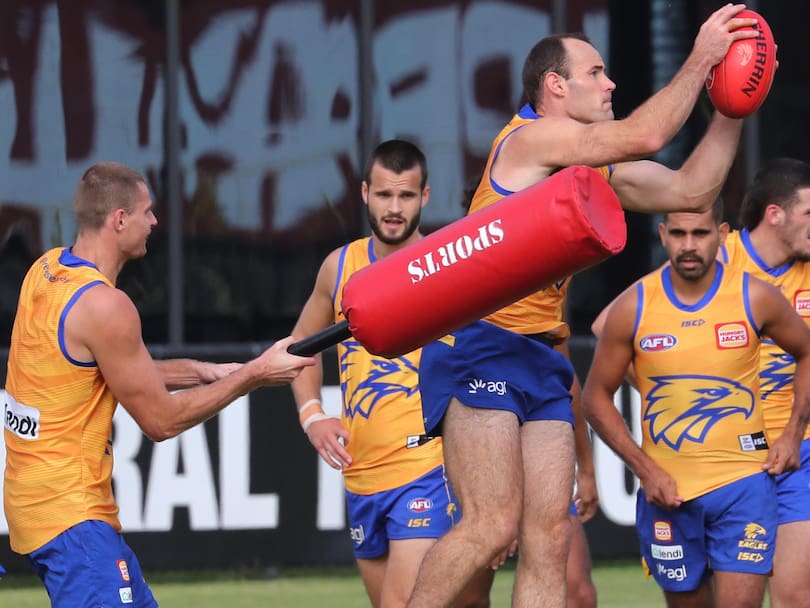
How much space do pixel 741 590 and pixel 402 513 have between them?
138 cm

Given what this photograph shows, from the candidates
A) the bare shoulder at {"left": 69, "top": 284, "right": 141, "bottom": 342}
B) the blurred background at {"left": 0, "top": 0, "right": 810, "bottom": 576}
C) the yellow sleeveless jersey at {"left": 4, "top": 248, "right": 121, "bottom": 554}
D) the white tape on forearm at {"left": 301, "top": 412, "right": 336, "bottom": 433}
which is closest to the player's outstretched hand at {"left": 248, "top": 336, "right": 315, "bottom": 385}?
the bare shoulder at {"left": 69, "top": 284, "right": 141, "bottom": 342}

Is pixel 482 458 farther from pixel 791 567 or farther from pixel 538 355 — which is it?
pixel 791 567

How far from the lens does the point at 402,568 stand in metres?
6.88

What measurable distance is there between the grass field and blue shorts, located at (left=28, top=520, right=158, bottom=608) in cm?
370

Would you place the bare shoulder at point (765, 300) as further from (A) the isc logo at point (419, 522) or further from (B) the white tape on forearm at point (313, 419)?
(B) the white tape on forearm at point (313, 419)

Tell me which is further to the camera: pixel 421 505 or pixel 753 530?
pixel 421 505

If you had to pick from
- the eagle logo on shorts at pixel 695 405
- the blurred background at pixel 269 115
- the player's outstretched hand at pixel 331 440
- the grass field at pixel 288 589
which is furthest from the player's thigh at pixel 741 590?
the blurred background at pixel 269 115

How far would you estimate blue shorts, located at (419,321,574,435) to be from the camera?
571 cm

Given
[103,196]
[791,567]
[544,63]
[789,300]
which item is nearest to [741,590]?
[791,567]

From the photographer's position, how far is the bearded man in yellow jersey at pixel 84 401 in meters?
5.61

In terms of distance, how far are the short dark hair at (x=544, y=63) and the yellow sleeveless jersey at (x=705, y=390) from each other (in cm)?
139

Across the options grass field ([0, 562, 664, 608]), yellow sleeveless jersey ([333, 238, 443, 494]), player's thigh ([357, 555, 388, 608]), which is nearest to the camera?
yellow sleeveless jersey ([333, 238, 443, 494])

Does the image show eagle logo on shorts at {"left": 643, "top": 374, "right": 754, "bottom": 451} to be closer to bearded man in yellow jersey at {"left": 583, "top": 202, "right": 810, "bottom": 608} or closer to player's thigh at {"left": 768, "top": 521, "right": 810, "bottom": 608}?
bearded man in yellow jersey at {"left": 583, "top": 202, "right": 810, "bottom": 608}

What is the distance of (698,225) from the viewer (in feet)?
22.6
